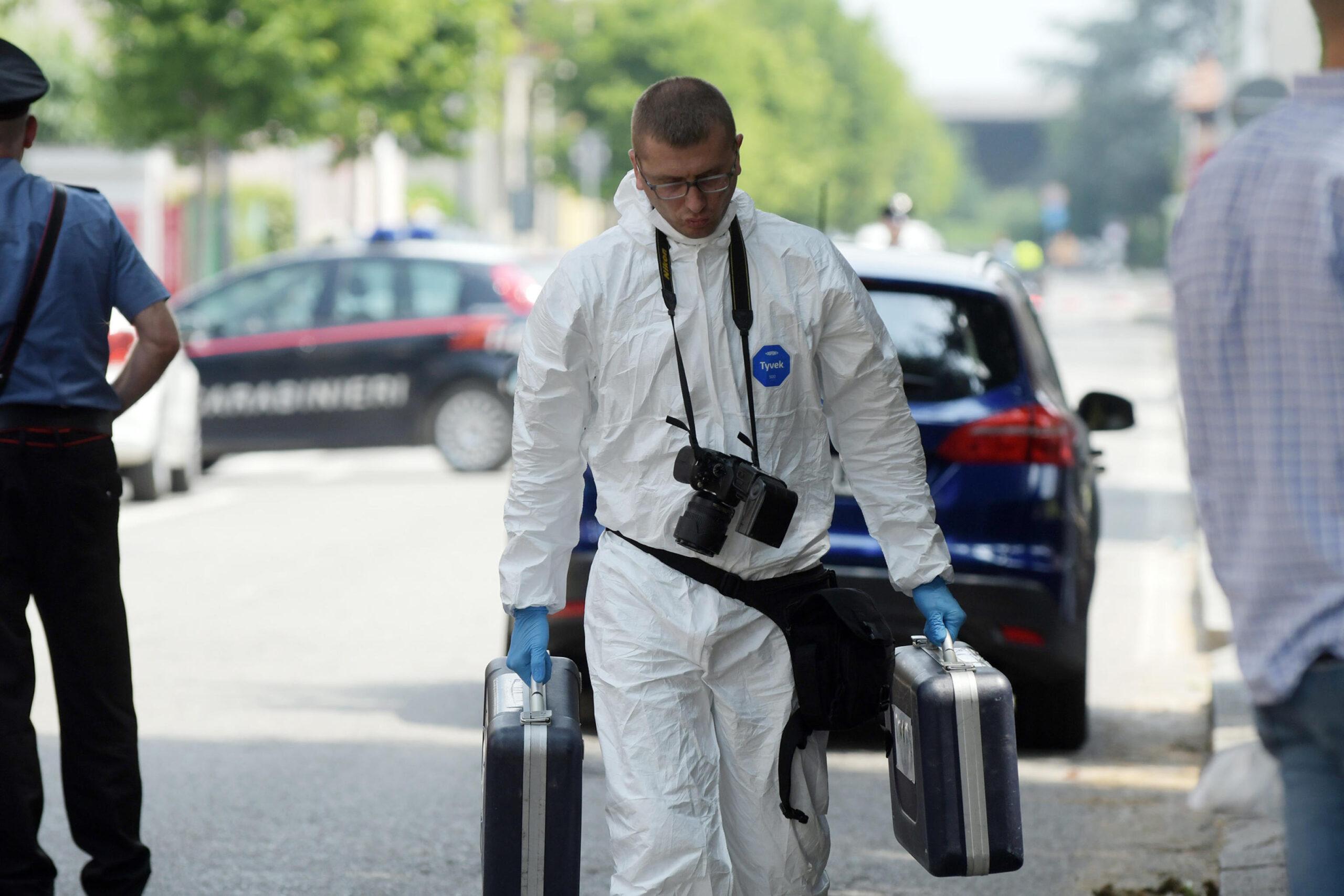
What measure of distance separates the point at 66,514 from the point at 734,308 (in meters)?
1.62

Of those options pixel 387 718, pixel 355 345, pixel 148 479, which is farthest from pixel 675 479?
pixel 355 345

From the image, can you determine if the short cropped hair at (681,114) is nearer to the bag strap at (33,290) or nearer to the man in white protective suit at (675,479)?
the man in white protective suit at (675,479)

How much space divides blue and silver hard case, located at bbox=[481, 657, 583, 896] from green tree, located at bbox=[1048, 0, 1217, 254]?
99076mm

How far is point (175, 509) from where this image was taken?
13.8 metres

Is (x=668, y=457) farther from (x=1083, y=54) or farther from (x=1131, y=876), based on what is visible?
(x=1083, y=54)

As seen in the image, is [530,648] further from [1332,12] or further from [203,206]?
[203,206]

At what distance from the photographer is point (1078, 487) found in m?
6.35

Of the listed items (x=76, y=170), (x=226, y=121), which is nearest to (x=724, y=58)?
(x=76, y=170)

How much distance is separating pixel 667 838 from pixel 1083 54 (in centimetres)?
10573

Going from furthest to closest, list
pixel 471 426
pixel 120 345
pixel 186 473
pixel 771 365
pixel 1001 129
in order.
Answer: pixel 1001 129 < pixel 471 426 < pixel 186 473 < pixel 120 345 < pixel 771 365

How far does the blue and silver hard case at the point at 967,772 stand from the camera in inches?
137

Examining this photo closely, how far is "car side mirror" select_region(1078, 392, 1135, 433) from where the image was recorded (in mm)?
6617

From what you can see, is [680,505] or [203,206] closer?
[680,505]

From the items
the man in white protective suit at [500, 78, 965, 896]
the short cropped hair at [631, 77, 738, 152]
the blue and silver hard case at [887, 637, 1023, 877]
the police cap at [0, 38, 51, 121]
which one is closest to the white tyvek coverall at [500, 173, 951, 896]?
the man in white protective suit at [500, 78, 965, 896]
